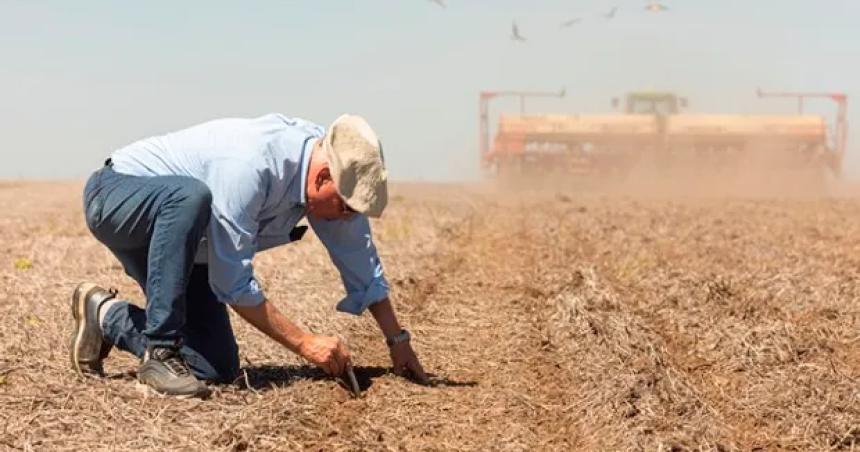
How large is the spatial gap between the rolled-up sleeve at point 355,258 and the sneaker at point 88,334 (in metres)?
0.98

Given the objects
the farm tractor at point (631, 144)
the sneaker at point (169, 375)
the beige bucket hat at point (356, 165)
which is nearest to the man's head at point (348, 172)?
the beige bucket hat at point (356, 165)

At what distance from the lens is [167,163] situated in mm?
4184

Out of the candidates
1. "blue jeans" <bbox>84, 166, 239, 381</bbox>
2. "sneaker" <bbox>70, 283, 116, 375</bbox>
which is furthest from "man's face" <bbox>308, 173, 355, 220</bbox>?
"sneaker" <bbox>70, 283, 116, 375</bbox>

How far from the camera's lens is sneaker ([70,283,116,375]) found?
4.37m

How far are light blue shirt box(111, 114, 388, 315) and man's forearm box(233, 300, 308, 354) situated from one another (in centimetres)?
4

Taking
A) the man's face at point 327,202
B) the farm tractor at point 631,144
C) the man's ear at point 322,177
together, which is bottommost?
the farm tractor at point 631,144

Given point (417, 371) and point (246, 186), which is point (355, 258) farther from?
point (246, 186)

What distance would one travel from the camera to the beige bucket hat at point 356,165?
12.6 feet

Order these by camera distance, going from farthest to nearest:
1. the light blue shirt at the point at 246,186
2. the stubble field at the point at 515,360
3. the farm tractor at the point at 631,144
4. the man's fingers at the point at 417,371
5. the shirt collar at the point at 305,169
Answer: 1. the farm tractor at the point at 631,144
2. the man's fingers at the point at 417,371
3. the shirt collar at the point at 305,169
4. the light blue shirt at the point at 246,186
5. the stubble field at the point at 515,360

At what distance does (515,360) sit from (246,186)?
189cm

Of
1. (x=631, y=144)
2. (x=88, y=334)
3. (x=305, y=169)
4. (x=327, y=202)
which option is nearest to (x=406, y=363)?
(x=327, y=202)

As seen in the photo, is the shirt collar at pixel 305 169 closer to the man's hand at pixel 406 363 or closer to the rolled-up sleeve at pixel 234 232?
the rolled-up sleeve at pixel 234 232

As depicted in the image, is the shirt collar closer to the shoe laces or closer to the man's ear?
the man's ear

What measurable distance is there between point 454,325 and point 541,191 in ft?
64.4
